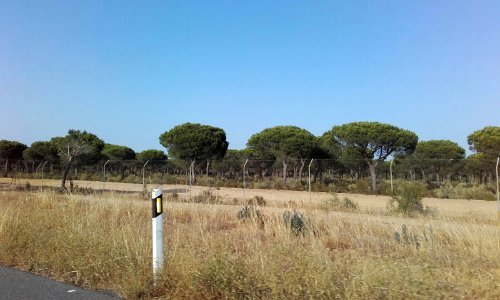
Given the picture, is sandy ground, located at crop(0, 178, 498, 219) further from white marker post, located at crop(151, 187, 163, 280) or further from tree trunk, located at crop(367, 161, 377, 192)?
white marker post, located at crop(151, 187, 163, 280)

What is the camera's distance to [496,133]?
4109cm

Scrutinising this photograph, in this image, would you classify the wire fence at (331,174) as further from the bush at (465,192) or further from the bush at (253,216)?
the bush at (253,216)

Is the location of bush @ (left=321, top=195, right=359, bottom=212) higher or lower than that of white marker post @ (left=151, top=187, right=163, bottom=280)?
lower

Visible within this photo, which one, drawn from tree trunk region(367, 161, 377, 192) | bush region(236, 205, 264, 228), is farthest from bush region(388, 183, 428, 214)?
tree trunk region(367, 161, 377, 192)

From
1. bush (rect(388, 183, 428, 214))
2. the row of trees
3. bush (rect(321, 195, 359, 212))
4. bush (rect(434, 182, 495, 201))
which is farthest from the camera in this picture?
the row of trees

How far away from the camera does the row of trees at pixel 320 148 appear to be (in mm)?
32844

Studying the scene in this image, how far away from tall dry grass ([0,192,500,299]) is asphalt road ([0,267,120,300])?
0.77 ft

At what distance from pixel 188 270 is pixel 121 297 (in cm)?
95

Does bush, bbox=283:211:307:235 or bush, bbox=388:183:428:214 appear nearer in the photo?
bush, bbox=283:211:307:235

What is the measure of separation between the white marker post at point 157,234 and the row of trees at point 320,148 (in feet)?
83.2

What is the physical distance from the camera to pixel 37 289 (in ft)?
20.2

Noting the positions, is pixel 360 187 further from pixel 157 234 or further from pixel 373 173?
pixel 157 234

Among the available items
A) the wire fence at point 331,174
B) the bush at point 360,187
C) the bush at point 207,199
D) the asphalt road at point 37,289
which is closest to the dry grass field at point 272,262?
the asphalt road at point 37,289

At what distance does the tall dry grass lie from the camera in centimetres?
470
